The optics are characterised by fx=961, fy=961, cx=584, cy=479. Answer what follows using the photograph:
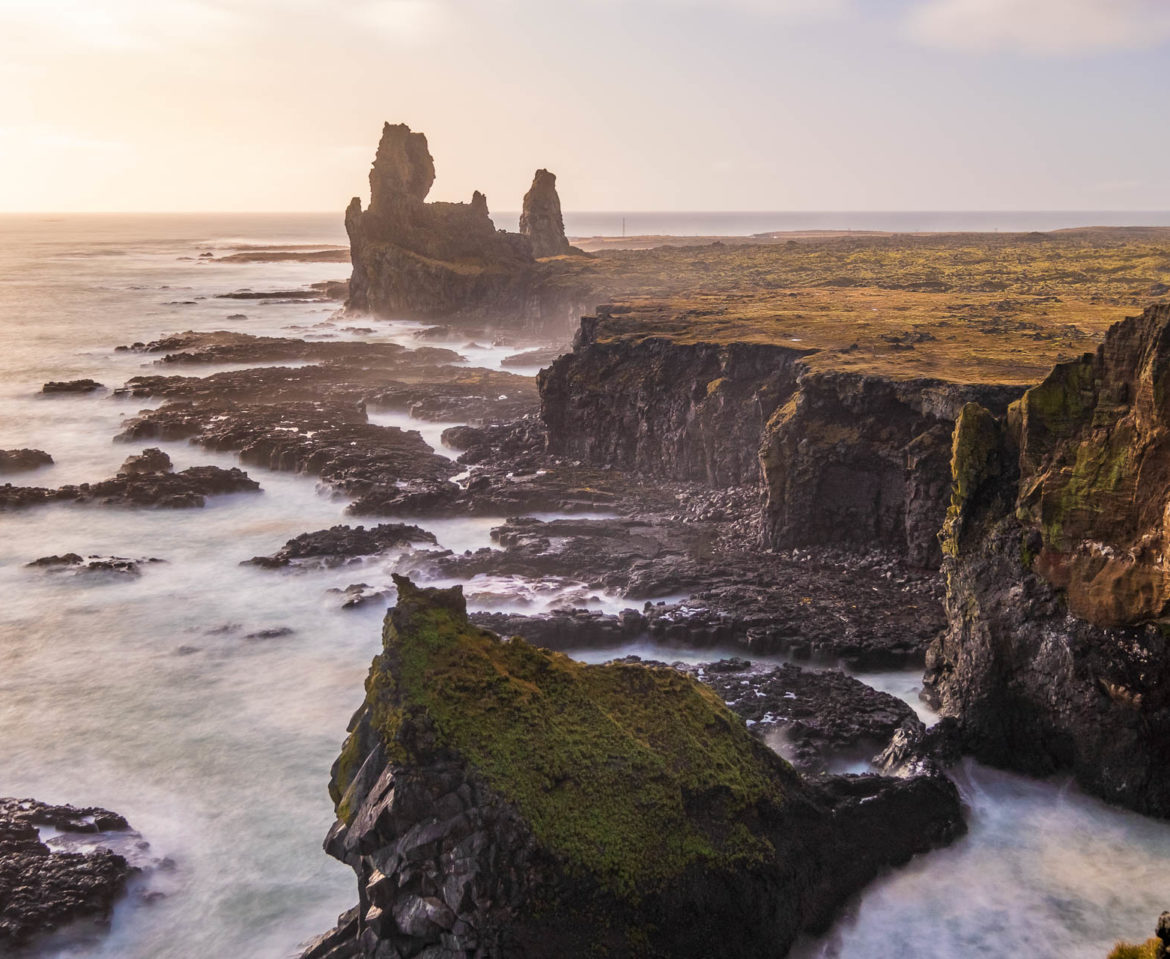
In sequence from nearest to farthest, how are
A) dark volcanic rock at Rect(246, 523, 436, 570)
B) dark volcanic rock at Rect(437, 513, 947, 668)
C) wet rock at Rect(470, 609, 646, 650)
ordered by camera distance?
dark volcanic rock at Rect(437, 513, 947, 668)
wet rock at Rect(470, 609, 646, 650)
dark volcanic rock at Rect(246, 523, 436, 570)

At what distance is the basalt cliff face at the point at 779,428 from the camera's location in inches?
1421

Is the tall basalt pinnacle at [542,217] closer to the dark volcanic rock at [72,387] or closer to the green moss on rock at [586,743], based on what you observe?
the dark volcanic rock at [72,387]

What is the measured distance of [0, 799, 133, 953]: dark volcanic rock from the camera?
1962 cm

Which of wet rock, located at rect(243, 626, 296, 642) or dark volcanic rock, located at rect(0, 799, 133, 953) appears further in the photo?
wet rock, located at rect(243, 626, 296, 642)

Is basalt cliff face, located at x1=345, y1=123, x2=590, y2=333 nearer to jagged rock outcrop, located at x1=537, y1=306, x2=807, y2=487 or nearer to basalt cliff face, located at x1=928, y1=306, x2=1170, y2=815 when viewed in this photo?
jagged rock outcrop, located at x1=537, y1=306, x2=807, y2=487

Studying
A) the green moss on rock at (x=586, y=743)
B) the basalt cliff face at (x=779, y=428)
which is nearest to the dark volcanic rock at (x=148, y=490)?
the basalt cliff face at (x=779, y=428)

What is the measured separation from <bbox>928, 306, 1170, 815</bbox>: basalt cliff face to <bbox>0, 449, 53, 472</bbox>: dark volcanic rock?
5137 centimetres

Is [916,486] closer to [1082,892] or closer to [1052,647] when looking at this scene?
[1052,647]

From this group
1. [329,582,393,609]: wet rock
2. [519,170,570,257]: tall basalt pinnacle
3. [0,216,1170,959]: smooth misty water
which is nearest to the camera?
[0,216,1170,959]: smooth misty water

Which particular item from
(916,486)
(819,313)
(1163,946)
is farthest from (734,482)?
(1163,946)

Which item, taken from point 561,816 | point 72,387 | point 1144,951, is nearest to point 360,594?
point 561,816

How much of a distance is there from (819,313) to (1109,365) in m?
38.1

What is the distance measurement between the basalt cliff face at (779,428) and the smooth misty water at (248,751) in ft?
29.9

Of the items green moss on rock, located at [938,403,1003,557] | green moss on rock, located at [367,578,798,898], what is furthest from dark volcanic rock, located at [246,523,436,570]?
green moss on rock, located at [938,403,1003,557]
